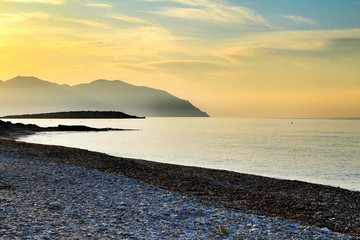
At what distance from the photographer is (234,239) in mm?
11828

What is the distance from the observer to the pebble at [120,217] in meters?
11.7

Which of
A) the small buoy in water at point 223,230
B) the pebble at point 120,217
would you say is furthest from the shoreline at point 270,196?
the small buoy in water at point 223,230

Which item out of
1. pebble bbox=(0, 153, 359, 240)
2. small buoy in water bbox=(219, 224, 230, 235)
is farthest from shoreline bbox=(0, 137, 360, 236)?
small buoy in water bbox=(219, 224, 230, 235)

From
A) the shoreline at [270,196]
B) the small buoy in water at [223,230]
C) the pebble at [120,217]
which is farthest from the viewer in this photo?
the shoreline at [270,196]

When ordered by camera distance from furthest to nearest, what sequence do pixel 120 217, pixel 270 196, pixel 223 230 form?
pixel 270 196 < pixel 120 217 < pixel 223 230

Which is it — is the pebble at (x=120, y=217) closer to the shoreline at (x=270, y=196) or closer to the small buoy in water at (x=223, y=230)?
the small buoy in water at (x=223, y=230)

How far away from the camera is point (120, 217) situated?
1382cm

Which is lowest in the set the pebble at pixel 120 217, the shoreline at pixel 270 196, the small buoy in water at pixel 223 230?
the shoreline at pixel 270 196

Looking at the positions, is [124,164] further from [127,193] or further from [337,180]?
[337,180]

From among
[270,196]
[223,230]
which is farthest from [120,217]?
[270,196]

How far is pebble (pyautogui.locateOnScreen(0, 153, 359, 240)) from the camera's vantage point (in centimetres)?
1174

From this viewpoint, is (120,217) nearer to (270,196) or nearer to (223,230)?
(223,230)

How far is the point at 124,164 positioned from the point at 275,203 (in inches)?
653

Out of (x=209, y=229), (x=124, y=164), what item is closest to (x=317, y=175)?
(x=124, y=164)
